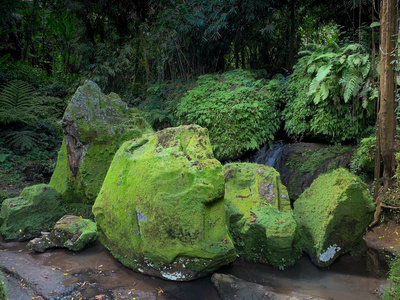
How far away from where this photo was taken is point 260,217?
183 inches

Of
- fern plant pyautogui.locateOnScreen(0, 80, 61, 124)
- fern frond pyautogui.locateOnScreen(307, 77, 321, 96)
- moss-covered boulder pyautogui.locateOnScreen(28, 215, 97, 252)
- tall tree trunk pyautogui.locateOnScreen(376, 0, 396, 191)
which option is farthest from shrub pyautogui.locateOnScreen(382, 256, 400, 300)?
fern plant pyautogui.locateOnScreen(0, 80, 61, 124)

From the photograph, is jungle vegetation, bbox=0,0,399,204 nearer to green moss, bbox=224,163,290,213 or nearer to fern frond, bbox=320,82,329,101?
fern frond, bbox=320,82,329,101

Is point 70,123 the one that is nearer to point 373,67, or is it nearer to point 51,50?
point 373,67

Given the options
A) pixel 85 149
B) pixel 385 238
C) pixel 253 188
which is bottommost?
pixel 385 238

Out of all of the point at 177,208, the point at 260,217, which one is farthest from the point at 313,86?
the point at 177,208

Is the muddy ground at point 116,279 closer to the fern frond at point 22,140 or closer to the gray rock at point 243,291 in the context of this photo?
the gray rock at point 243,291

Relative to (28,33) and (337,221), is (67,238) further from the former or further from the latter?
(28,33)

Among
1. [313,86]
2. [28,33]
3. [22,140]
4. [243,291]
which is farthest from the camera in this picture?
[28,33]

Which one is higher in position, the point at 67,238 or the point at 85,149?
the point at 85,149

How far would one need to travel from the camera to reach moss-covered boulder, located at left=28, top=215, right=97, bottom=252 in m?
4.49

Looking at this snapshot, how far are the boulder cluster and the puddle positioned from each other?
0.44ft

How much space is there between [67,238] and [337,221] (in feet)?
13.0

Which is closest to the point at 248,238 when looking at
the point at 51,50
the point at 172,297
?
the point at 172,297

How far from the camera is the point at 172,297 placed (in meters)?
3.56
